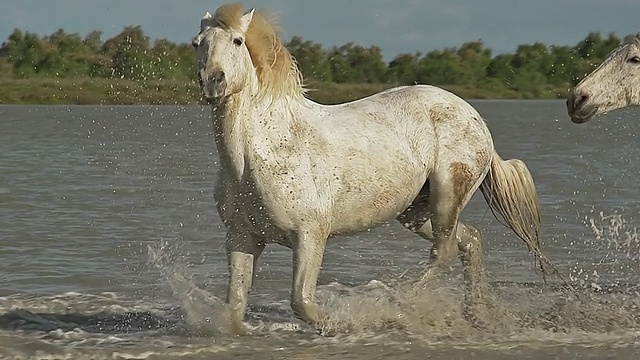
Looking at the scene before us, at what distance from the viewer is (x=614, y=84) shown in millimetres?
6367

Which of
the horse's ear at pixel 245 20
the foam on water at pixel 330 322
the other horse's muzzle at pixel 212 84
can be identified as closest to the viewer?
the other horse's muzzle at pixel 212 84

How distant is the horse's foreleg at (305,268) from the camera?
5777 millimetres

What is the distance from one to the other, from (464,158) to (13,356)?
2821mm

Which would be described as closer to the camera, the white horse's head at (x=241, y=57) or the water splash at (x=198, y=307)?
the white horse's head at (x=241, y=57)

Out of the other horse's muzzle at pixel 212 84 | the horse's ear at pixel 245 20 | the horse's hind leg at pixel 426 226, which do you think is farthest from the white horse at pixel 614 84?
the other horse's muzzle at pixel 212 84

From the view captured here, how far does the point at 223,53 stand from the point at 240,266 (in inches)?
48.6

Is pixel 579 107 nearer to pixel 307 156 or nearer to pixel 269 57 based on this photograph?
pixel 307 156

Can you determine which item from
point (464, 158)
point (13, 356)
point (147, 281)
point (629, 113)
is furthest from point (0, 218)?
point (629, 113)

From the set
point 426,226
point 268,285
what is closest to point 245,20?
point 426,226

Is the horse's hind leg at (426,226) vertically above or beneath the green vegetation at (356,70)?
beneath

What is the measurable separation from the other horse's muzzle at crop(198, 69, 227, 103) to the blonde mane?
41 centimetres

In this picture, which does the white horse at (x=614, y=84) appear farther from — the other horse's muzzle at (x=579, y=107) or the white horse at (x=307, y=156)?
the white horse at (x=307, y=156)

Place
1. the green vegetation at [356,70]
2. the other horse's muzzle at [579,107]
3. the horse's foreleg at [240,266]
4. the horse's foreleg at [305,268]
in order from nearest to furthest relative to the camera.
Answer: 1. the horse's foreleg at [305,268]
2. the horse's foreleg at [240,266]
3. the other horse's muzzle at [579,107]
4. the green vegetation at [356,70]

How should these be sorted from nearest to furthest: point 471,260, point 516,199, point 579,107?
point 579,107 < point 471,260 < point 516,199
